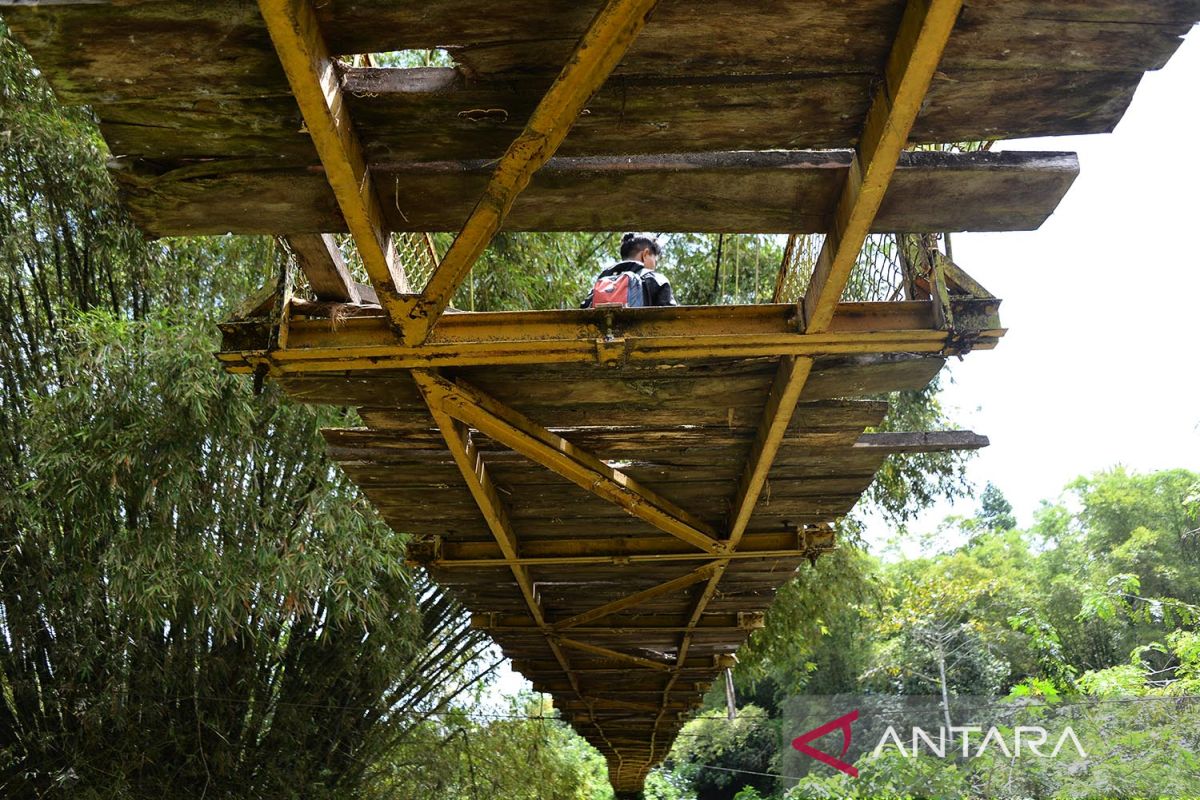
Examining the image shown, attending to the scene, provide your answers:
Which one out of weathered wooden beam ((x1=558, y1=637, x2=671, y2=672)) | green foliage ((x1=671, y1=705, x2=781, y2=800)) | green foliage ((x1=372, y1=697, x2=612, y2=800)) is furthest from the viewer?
green foliage ((x1=671, y1=705, x2=781, y2=800))

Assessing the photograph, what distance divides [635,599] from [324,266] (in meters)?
2.13

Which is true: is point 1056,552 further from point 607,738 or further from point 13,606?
point 13,606

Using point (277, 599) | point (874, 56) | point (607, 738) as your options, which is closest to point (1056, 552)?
point (607, 738)

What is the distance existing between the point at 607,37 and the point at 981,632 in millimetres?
20287

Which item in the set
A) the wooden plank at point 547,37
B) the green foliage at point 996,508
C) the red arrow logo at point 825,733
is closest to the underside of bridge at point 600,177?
the wooden plank at point 547,37

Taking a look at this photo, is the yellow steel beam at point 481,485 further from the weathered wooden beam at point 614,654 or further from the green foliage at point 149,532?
the green foliage at point 149,532

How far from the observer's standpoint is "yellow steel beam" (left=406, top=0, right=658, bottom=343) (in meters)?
1.30

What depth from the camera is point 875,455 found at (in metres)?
2.68

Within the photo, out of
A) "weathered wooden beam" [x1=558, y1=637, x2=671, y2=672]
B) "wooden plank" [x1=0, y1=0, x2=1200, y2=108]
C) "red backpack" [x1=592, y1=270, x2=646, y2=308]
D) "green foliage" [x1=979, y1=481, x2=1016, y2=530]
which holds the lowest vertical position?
"weathered wooden beam" [x1=558, y1=637, x2=671, y2=672]

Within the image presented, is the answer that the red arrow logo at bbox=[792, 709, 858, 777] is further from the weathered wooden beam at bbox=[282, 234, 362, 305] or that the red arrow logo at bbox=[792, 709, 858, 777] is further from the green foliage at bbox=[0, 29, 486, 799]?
the weathered wooden beam at bbox=[282, 234, 362, 305]

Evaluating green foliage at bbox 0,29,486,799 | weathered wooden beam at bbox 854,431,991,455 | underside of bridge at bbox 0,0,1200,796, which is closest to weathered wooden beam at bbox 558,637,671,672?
green foliage at bbox 0,29,486,799

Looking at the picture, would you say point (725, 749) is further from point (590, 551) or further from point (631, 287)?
point (631, 287)

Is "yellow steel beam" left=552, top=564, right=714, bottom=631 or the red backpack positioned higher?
the red backpack

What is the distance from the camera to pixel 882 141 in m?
1.49
